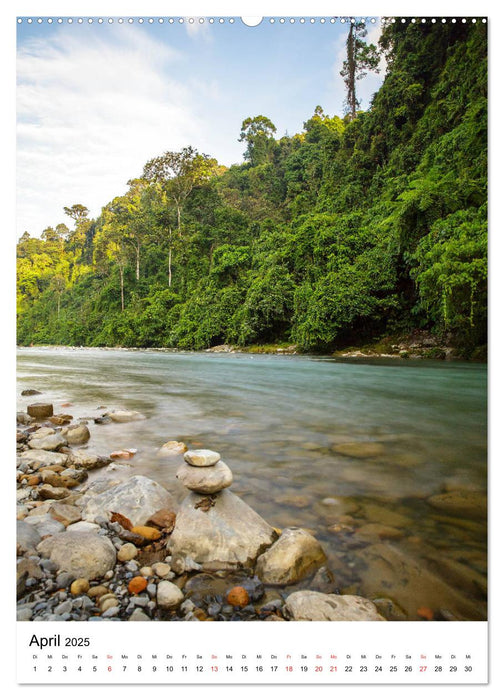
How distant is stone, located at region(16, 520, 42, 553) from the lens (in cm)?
151

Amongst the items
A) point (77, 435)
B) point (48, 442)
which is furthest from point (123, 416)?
point (48, 442)

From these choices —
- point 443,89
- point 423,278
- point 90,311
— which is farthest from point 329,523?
point 90,311

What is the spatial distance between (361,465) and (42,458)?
7.94ft

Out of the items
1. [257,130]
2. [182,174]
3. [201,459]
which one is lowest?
[201,459]

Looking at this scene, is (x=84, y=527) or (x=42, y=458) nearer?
(x=84, y=527)

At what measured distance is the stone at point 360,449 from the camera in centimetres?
290

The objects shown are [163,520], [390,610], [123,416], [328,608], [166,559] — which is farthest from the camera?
[123,416]

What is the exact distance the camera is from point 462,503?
2006 mm

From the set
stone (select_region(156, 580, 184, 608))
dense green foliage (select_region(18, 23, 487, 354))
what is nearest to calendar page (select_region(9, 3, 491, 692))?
stone (select_region(156, 580, 184, 608))

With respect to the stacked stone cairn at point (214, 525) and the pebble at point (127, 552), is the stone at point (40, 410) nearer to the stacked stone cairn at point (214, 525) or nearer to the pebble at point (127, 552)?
the stacked stone cairn at point (214, 525)

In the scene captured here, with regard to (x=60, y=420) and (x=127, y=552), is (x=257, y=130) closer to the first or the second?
(x=60, y=420)

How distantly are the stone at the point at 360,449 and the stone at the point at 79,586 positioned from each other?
81.4 inches

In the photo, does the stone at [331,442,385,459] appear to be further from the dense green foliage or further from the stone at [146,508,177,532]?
the dense green foliage
